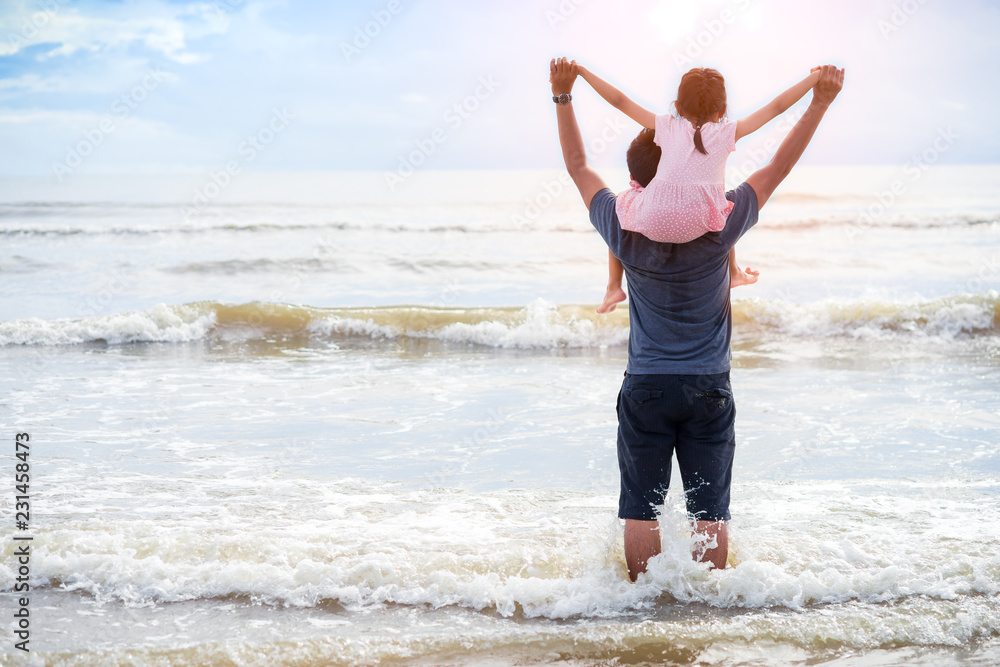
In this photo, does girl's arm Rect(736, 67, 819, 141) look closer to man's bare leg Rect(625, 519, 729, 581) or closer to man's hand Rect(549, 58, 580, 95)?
man's hand Rect(549, 58, 580, 95)

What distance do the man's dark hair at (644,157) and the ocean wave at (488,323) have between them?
22.5 ft

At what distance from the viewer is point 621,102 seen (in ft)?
8.79

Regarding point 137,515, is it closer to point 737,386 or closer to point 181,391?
point 181,391

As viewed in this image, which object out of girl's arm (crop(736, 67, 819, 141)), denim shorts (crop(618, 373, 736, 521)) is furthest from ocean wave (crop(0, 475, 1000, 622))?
girl's arm (crop(736, 67, 819, 141))

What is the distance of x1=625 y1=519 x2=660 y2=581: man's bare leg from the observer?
3098mm

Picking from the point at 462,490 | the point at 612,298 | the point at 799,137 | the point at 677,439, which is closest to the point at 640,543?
the point at 677,439

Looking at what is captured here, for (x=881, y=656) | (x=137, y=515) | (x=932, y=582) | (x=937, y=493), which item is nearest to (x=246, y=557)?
(x=137, y=515)

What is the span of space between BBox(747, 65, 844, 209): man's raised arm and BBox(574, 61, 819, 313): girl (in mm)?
95

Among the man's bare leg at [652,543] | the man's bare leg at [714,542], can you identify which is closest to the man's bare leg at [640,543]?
the man's bare leg at [652,543]

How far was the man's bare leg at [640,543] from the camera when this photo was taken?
10.2ft

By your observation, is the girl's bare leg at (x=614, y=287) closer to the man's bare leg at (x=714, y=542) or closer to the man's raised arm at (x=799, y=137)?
the man's raised arm at (x=799, y=137)

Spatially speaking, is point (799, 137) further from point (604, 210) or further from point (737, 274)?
point (604, 210)

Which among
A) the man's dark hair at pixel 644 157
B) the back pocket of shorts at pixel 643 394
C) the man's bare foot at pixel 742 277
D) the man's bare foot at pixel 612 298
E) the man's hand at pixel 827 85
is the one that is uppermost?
the man's hand at pixel 827 85

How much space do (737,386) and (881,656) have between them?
4.46 metres
